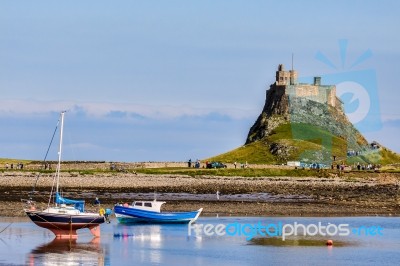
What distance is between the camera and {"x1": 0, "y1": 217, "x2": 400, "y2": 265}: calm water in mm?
42719

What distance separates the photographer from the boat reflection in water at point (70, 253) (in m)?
41.1

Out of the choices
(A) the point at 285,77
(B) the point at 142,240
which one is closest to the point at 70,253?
(B) the point at 142,240

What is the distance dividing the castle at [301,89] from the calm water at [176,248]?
99739 mm

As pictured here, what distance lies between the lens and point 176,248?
155ft

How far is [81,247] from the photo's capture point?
4641 centimetres

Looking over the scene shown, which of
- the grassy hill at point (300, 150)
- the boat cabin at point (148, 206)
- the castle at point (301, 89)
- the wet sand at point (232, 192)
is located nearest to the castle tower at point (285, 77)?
the castle at point (301, 89)

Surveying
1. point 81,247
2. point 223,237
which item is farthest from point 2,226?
point 223,237

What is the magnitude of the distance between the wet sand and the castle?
1654 inches

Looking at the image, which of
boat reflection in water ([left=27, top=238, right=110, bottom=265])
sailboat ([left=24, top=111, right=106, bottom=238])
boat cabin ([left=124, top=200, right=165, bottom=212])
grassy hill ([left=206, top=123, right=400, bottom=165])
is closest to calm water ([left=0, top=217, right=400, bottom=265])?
boat reflection in water ([left=27, top=238, right=110, bottom=265])

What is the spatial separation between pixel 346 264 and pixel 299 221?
1800 cm

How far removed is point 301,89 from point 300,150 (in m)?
23.6

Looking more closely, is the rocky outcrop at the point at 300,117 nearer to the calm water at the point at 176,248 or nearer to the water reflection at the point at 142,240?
the water reflection at the point at 142,240

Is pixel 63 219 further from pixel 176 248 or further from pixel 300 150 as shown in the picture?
pixel 300 150

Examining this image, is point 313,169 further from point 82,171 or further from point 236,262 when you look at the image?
point 236,262
